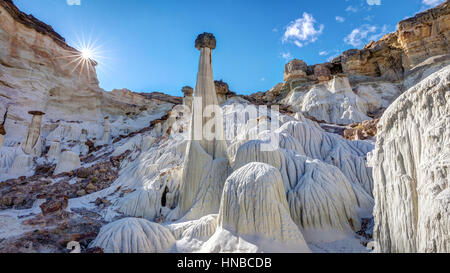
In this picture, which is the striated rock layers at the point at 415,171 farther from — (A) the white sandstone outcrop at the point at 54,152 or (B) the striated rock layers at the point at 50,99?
(A) the white sandstone outcrop at the point at 54,152

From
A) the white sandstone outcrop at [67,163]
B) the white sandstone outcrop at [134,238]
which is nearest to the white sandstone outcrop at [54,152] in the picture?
the white sandstone outcrop at [67,163]

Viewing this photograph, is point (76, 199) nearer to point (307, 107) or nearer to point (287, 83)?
point (307, 107)

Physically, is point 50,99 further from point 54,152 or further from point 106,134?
point 54,152

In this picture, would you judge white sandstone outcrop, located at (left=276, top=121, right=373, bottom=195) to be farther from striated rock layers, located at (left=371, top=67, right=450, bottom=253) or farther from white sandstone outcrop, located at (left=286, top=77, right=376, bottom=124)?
white sandstone outcrop, located at (left=286, top=77, right=376, bottom=124)

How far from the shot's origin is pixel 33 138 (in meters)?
21.5

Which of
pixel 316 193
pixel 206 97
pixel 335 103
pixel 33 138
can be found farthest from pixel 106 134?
pixel 335 103

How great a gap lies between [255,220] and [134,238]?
3.23 metres

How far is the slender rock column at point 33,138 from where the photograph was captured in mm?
20938

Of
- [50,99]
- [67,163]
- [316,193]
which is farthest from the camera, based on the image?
[50,99]

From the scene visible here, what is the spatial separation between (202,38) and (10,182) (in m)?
15.0

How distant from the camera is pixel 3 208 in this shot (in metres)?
12.2

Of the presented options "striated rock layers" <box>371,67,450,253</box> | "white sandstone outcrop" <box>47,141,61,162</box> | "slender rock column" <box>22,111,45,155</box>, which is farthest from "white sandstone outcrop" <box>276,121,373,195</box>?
"slender rock column" <box>22,111,45,155</box>

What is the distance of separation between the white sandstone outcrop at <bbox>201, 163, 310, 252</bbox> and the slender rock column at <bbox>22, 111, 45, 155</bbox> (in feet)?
67.7

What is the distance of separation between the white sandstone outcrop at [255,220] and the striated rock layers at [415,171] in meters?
2.26
